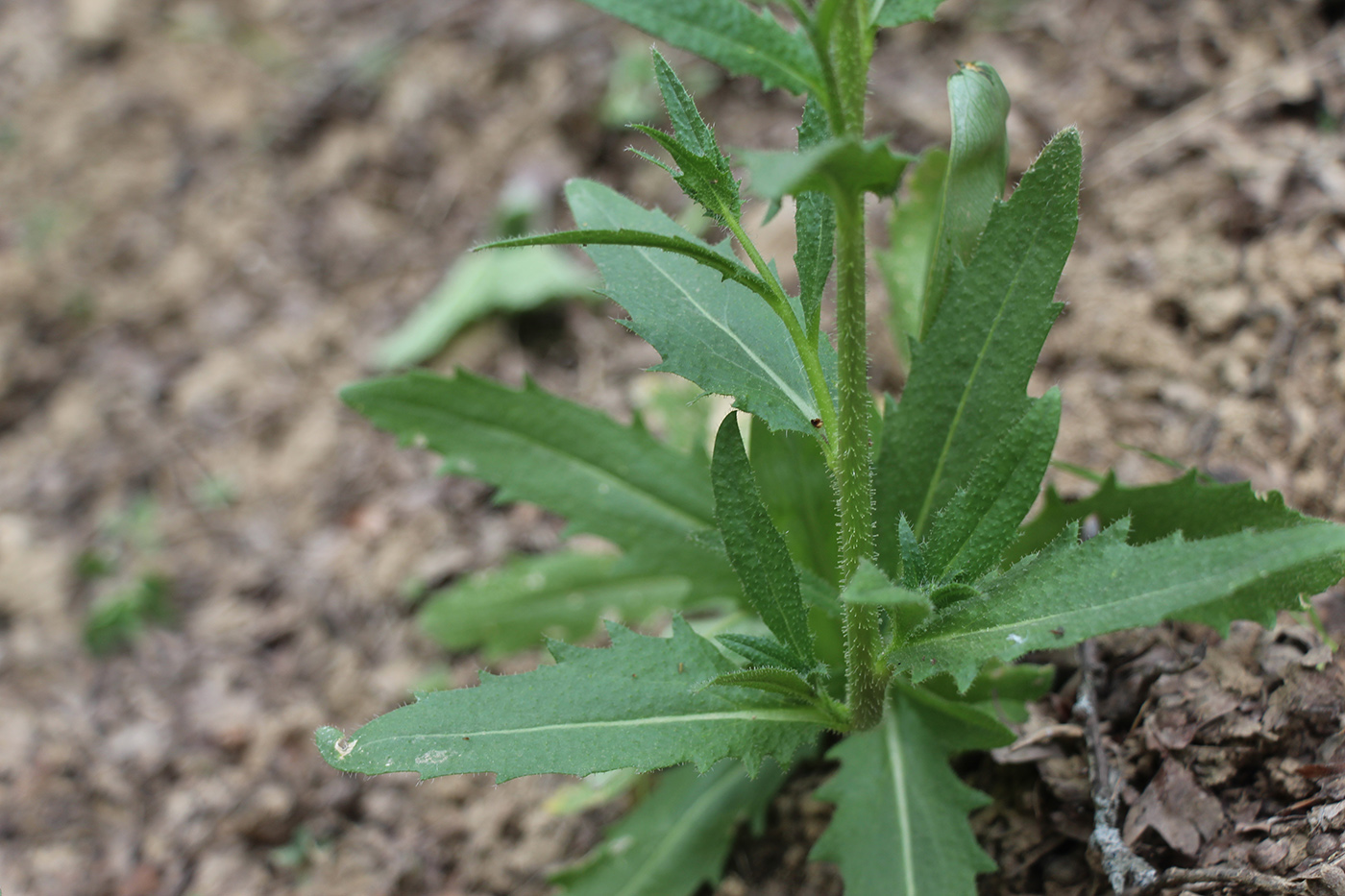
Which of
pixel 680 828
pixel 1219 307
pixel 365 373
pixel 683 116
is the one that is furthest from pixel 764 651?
pixel 365 373

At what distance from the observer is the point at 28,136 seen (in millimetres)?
5105

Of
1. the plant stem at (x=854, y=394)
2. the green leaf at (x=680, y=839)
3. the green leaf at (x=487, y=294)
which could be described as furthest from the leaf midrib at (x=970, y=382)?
the green leaf at (x=487, y=294)

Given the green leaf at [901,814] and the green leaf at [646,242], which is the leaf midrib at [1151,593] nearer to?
the green leaf at [901,814]

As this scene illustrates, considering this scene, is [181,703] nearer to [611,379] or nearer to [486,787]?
[486,787]

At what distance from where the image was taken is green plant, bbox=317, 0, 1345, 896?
134cm

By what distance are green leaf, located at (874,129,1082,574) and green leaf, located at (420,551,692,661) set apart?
1.05 m

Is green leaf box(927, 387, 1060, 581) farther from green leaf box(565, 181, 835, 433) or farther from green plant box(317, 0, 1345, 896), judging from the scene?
green leaf box(565, 181, 835, 433)

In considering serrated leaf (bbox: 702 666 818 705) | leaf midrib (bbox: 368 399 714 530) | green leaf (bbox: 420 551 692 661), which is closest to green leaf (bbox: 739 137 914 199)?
serrated leaf (bbox: 702 666 818 705)

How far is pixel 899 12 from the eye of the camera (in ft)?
4.39

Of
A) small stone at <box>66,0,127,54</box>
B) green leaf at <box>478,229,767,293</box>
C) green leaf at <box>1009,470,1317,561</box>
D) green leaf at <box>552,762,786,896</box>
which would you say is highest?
small stone at <box>66,0,127,54</box>

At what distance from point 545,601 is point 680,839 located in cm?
96

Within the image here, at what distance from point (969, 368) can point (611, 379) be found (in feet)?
6.96

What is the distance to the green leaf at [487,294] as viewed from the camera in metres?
3.95

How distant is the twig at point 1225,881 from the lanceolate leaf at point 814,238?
3.81ft
